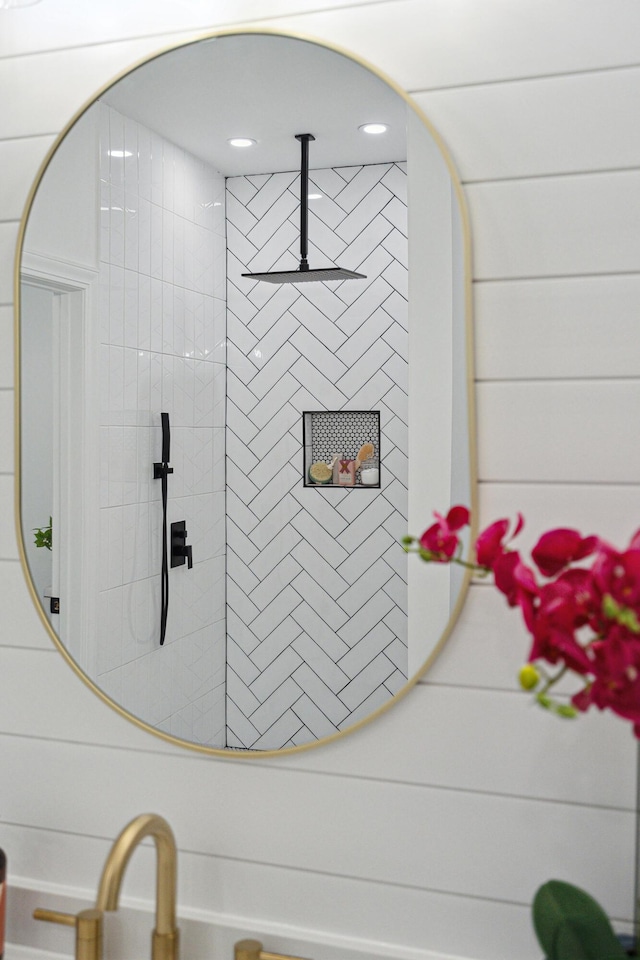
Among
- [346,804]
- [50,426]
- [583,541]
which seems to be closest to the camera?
[583,541]

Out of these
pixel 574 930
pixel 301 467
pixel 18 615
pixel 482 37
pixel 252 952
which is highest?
pixel 482 37

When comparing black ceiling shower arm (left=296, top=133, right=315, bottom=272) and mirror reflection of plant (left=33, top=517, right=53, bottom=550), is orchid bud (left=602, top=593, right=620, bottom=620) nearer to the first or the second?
black ceiling shower arm (left=296, top=133, right=315, bottom=272)

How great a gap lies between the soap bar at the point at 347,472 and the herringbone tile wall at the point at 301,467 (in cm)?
1

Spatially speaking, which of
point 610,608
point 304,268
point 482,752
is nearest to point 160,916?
point 482,752

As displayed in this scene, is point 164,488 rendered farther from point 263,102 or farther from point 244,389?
point 263,102

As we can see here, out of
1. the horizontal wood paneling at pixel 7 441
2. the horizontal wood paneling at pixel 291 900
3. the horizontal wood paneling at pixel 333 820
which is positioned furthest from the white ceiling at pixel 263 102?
the horizontal wood paneling at pixel 291 900

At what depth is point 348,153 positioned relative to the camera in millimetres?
1030

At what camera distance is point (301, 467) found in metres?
1.07

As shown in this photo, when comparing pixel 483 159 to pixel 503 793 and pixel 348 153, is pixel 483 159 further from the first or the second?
pixel 503 793

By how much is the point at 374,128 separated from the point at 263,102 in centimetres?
16

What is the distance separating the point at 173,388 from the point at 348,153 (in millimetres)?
368

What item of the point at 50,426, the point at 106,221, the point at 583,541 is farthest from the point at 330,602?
the point at 106,221

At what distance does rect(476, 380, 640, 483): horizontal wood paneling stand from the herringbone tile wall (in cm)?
11

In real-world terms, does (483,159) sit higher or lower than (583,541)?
higher
